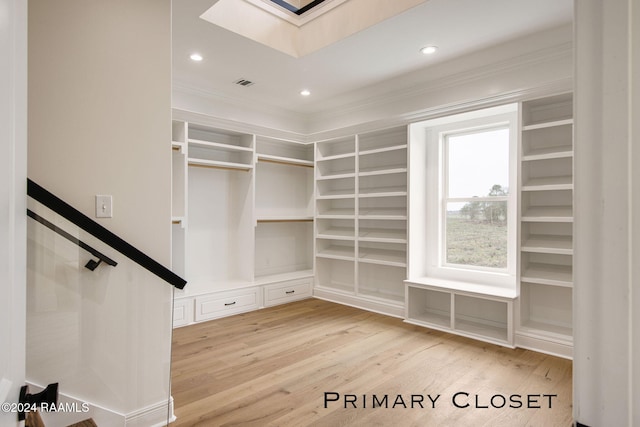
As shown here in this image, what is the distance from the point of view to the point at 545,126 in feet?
10.0

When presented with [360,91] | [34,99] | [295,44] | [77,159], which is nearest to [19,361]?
[77,159]

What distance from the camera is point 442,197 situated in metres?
4.20

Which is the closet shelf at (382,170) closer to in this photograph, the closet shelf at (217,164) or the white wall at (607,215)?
the closet shelf at (217,164)

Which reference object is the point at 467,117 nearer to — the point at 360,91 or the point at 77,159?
the point at 360,91

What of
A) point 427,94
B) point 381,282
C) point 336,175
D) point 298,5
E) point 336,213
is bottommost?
point 381,282

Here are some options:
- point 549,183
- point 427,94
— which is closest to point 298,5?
point 427,94

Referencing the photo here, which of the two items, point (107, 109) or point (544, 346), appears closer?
point (107, 109)

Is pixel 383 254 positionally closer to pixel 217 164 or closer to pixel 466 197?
pixel 466 197

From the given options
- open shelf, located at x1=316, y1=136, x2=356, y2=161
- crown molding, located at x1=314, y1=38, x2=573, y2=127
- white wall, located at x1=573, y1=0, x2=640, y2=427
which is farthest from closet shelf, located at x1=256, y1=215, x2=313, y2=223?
white wall, located at x1=573, y1=0, x2=640, y2=427

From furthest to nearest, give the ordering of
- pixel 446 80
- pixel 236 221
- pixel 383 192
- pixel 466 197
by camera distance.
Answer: pixel 236 221, pixel 383 192, pixel 466 197, pixel 446 80

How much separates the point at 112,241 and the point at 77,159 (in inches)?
19.6

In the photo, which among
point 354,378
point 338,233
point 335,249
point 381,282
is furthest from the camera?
point 335,249

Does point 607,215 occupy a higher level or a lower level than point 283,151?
lower

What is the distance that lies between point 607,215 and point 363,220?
14.2 ft
